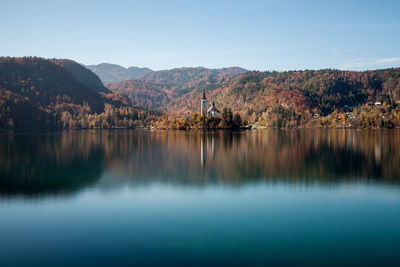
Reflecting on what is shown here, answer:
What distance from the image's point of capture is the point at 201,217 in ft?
51.1

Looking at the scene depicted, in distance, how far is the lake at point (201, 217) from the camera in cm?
1113

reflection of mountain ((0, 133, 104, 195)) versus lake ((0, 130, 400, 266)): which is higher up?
reflection of mountain ((0, 133, 104, 195))

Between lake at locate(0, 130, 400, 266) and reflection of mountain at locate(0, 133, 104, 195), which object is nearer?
lake at locate(0, 130, 400, 266)

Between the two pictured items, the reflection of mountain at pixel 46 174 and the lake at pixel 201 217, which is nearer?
the lake at pixel 201 217

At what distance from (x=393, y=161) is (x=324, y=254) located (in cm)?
2773

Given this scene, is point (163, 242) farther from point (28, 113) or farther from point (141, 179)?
point (28, 113)

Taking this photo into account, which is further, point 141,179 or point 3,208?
point 141,179

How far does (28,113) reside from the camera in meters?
172

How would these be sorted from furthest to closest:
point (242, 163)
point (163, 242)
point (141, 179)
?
1. point (242, 163)
2. point (141, 179)
3. point (163, 242)

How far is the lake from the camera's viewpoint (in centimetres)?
1113

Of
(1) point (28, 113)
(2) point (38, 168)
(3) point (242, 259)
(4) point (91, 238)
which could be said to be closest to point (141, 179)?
(2) point (38, 168)

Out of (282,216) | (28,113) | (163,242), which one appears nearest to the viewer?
(163,242)

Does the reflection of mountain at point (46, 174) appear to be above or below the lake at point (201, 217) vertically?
above

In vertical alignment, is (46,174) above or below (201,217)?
above
